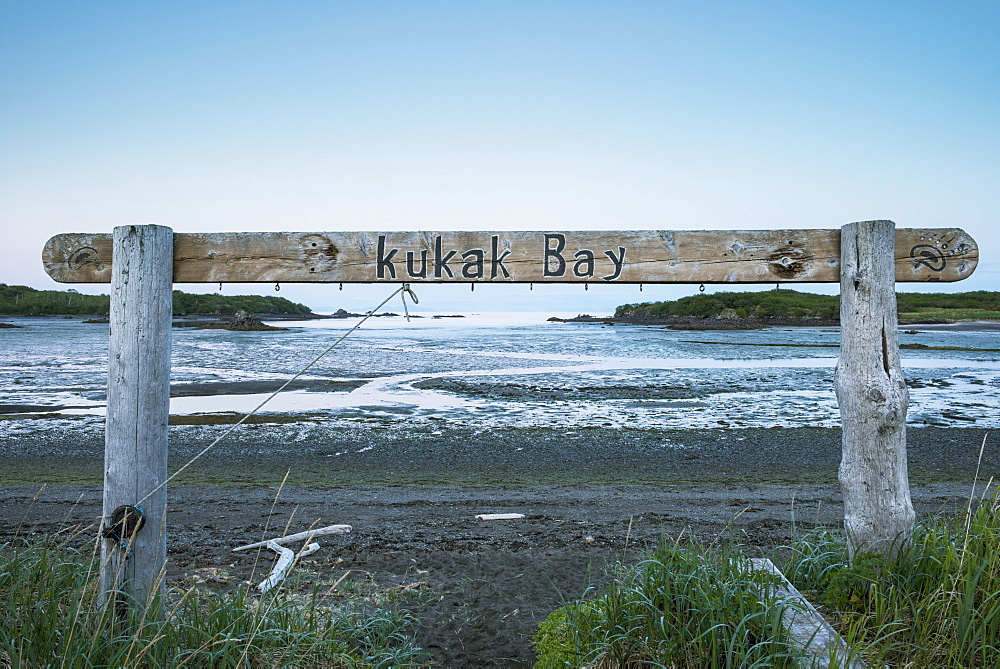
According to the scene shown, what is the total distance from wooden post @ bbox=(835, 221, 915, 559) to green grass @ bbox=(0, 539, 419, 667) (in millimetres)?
2688

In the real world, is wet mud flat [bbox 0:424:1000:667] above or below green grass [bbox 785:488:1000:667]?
below

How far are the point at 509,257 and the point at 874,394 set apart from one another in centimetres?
218

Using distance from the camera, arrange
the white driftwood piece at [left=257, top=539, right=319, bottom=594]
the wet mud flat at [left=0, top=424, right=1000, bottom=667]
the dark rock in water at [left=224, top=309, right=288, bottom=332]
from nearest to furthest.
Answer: the white driftwood piece at [left=257, top=539, right=319, bottom=594]
the wet mud flat at [left=0, top=424, right=1000, bottom=667]
the dark rock in water at [left=224, top=309, right=288, bottom=332]

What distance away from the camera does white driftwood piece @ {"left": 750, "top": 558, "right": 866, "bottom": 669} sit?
270 centimetres

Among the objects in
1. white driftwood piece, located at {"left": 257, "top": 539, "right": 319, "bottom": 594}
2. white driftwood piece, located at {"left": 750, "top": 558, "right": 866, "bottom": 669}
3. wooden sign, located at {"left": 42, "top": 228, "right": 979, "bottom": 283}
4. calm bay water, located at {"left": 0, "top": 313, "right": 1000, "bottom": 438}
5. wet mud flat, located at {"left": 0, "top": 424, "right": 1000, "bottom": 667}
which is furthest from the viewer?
calm bay water, located at {"left": 0, "top": 313, "right": 1000, "bottom": 438}

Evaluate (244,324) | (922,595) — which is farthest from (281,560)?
(244,324)

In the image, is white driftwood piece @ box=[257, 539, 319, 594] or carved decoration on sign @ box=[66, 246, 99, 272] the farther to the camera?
white driftwood piece @ box=[257, 539, 319, 594]

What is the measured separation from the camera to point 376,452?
37.6 feet

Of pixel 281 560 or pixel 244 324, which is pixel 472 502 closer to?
pixel 281 560

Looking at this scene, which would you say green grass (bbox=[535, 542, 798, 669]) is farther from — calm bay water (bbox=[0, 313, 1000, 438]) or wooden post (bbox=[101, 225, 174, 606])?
calm bay water (bbox=[0, 313, 1000, 438])

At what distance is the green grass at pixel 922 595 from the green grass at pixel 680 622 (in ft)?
1.32

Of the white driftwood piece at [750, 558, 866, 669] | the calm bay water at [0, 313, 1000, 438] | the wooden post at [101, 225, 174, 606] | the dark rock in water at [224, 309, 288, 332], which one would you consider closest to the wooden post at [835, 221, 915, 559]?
the white driftwood piece at [750, 558, 866, 669]

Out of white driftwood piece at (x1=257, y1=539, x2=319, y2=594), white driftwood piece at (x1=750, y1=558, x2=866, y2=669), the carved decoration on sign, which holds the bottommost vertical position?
white driftwood piece at (x1=257, y1=539, x2=319, y2=594)

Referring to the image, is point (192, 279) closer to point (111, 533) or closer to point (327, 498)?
point (111, 533)
